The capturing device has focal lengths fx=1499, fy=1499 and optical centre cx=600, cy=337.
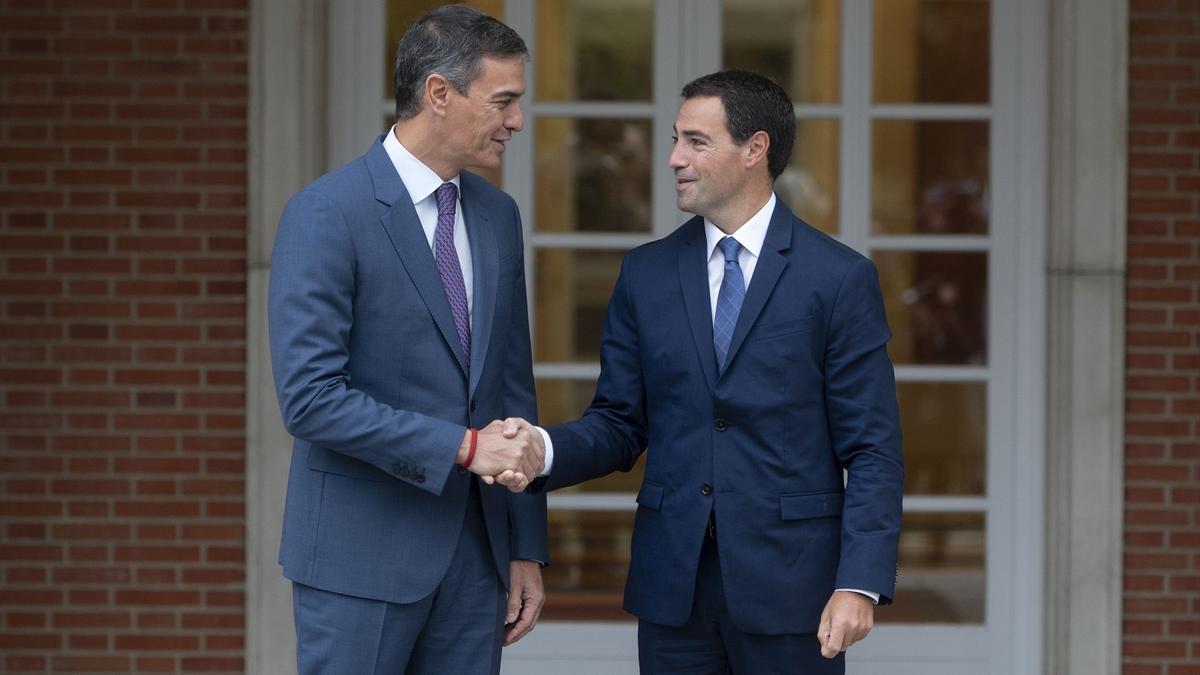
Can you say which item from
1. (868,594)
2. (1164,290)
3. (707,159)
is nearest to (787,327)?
(707,159)

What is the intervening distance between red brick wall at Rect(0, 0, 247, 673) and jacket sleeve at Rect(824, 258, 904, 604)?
2111 millimetres

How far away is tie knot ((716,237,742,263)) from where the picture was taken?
9.80ft

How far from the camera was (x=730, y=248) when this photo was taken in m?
3.00

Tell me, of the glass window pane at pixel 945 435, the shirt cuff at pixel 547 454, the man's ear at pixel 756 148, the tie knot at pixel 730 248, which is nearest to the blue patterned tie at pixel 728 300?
the tie knot at pixel 730 248

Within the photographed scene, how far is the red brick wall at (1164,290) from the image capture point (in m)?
4.38

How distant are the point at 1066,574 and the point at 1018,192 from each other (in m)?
1.16

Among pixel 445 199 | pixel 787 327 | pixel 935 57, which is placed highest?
pixel 935 57

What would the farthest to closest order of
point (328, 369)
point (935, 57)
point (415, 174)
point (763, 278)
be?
point (935, 57)
point (763, 278)
point (415, 174)
point (328, 369)

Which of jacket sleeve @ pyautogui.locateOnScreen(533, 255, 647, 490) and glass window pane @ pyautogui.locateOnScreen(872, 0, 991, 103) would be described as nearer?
jacket sleeve @ pyautogui.locateOnScreen(533, 255, 647, 490)

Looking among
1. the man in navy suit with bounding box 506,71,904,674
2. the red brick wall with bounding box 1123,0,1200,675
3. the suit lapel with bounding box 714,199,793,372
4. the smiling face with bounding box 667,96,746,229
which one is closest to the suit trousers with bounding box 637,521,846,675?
the man in navy suit with bounding box 506,71,904,674

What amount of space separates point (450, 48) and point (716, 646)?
4.13 feet

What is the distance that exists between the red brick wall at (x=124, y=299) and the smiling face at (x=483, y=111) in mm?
1781

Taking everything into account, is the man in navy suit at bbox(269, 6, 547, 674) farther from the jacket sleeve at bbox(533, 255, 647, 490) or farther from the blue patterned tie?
the blue patterned tie

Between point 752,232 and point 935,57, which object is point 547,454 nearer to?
point 752,232
